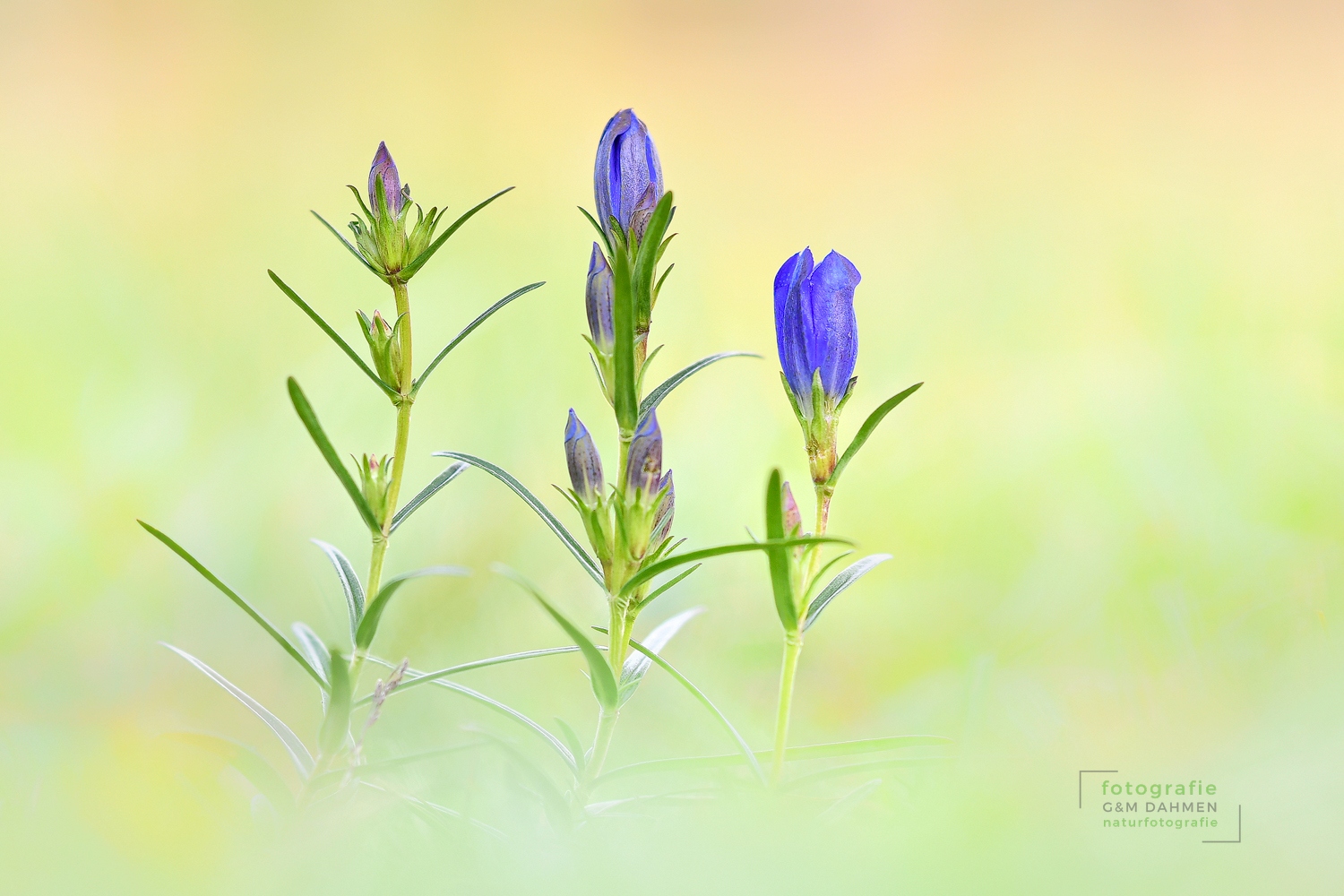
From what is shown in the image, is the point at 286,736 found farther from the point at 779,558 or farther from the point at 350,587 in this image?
the point at 779,558

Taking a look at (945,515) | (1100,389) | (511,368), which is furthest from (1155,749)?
(511,368)

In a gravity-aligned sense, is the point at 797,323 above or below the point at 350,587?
above

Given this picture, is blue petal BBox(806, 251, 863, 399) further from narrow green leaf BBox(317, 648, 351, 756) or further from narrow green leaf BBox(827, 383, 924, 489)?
narrow green leaf BBox(317, 648, 351, 756)

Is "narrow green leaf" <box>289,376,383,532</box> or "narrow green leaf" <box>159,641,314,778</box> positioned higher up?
"narrow green leaf" <box>289,376,383,532</box>

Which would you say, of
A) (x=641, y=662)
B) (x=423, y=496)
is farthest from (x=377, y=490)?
(x=641, y=662)

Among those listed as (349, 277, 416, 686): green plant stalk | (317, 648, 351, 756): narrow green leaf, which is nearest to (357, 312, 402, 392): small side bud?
(349, 277, 416, 686): green plant stalk

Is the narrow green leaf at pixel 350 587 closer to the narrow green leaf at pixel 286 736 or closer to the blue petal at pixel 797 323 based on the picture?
the narrow green leaf at pixel 286 736
